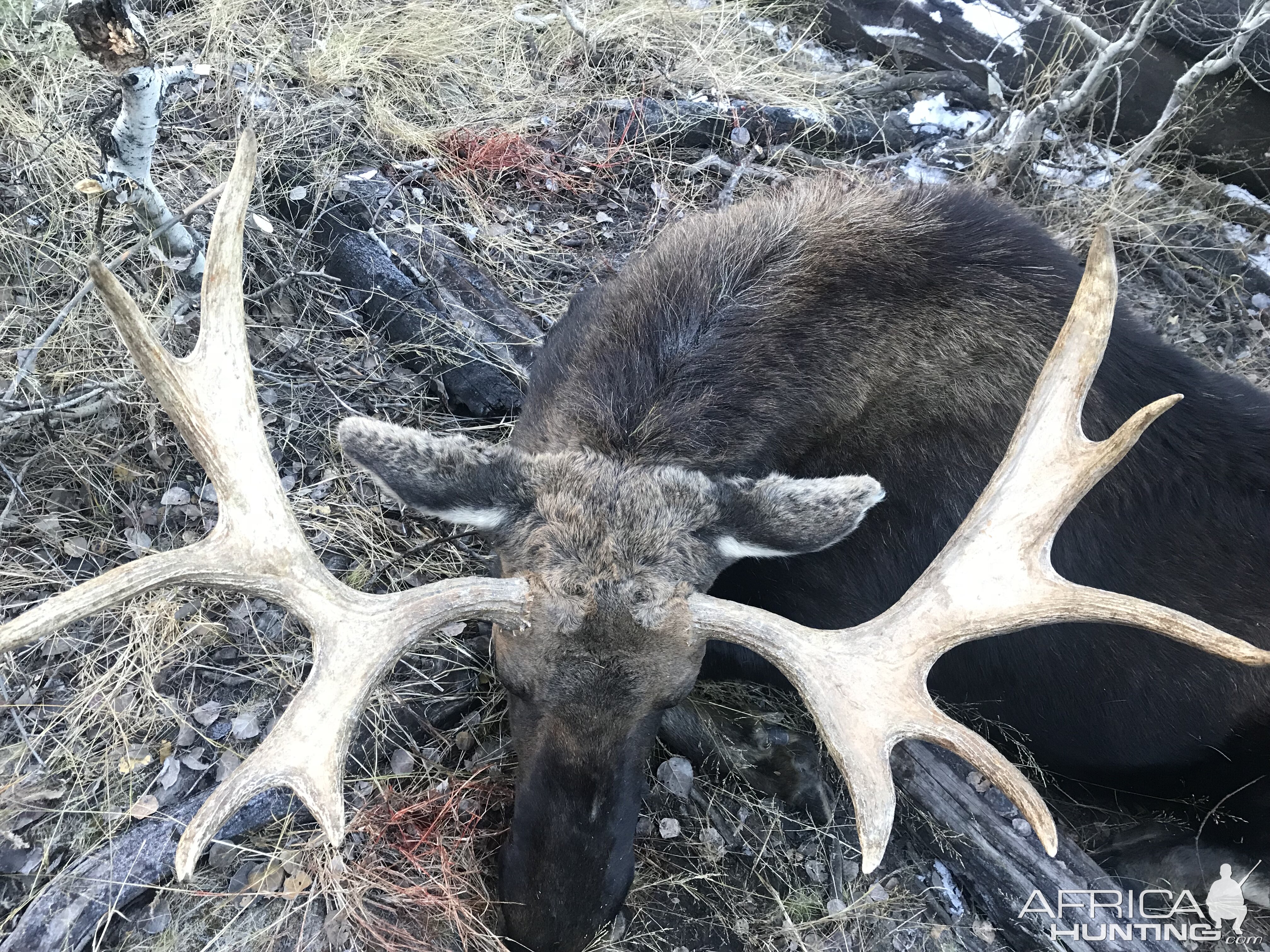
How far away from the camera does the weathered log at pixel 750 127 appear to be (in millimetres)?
5938

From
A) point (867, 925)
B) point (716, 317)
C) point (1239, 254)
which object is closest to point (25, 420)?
point (716, 317)

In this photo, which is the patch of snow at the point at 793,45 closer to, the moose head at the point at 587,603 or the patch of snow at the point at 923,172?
the patch of snow at the point at 923,172

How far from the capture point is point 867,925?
3480mm

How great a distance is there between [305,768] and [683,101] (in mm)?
5172

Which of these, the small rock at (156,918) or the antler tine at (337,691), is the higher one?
the antler tine at (337,691)

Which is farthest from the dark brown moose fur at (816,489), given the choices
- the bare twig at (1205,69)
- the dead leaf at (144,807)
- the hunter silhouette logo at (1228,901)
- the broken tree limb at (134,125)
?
the bare twig at (1205,69)

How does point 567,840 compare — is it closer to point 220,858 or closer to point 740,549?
point 740,549

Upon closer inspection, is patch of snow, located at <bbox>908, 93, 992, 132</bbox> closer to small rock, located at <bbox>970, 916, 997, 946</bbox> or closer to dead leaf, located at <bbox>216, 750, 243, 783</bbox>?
small rock, located at <bbox>970, 916, 997, 946</bbox>

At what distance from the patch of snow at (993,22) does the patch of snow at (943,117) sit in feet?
1.76

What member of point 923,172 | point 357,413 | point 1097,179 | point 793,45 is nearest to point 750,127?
point 923,172

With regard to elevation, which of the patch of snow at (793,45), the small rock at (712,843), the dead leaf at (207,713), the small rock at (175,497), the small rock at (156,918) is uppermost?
the patch of snow at (793,45)

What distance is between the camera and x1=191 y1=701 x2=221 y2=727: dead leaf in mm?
3293

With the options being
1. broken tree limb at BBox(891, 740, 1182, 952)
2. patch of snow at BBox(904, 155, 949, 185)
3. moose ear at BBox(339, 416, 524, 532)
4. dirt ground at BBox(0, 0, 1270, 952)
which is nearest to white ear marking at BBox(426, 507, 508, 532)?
moose ear at BBox(339, 416, 524, 532)

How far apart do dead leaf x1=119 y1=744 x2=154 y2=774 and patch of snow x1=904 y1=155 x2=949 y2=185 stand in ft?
17.1
